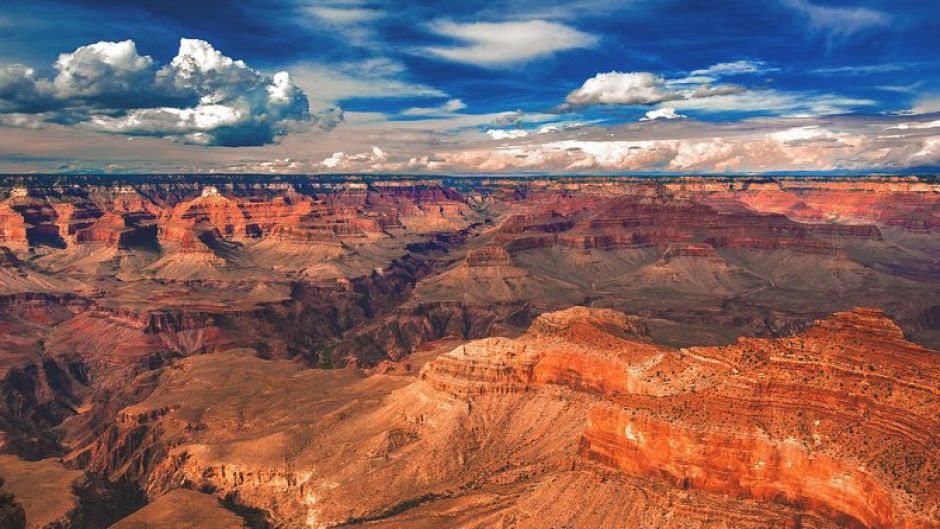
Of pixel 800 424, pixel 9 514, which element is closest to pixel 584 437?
pixel 800 424

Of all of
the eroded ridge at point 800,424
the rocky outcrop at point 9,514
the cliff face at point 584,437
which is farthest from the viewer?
the cliff face at point 584,437

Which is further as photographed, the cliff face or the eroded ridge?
the cliff face

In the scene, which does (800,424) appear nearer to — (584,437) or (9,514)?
(584,437)

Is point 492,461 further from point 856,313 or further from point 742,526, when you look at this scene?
point 856,313

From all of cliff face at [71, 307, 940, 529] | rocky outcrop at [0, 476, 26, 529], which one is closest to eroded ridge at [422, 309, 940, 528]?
cliff face at [71, 307, 940, 529]

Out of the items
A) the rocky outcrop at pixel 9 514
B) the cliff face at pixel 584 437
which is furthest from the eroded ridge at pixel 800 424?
the rocky outcrop at pixel 9 514

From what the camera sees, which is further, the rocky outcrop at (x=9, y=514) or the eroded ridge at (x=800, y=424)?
the rocky outcrop at (x=9, y=514)

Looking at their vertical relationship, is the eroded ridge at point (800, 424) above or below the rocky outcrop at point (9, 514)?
above

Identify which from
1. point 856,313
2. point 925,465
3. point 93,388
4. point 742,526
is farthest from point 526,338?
point 93,388

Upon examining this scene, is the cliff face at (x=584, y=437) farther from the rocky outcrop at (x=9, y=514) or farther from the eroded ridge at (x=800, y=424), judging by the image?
the rocky outcrop at (x=9, y=514)

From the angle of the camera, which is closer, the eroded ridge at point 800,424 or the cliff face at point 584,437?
the eroded ridge at point 800,424

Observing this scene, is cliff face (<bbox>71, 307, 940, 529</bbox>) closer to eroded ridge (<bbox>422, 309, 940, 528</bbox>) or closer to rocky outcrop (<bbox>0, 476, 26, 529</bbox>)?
eroded ridge (<bbox>422, 309, 940, 528</bbox>)

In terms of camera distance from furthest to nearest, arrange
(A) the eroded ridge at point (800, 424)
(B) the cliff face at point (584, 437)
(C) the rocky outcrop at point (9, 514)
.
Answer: (B) the cliff face at point (584, 437) → (C) the rocky outcrop at point (9, 514) → (A) the eroded ridge at point (800, 424)
